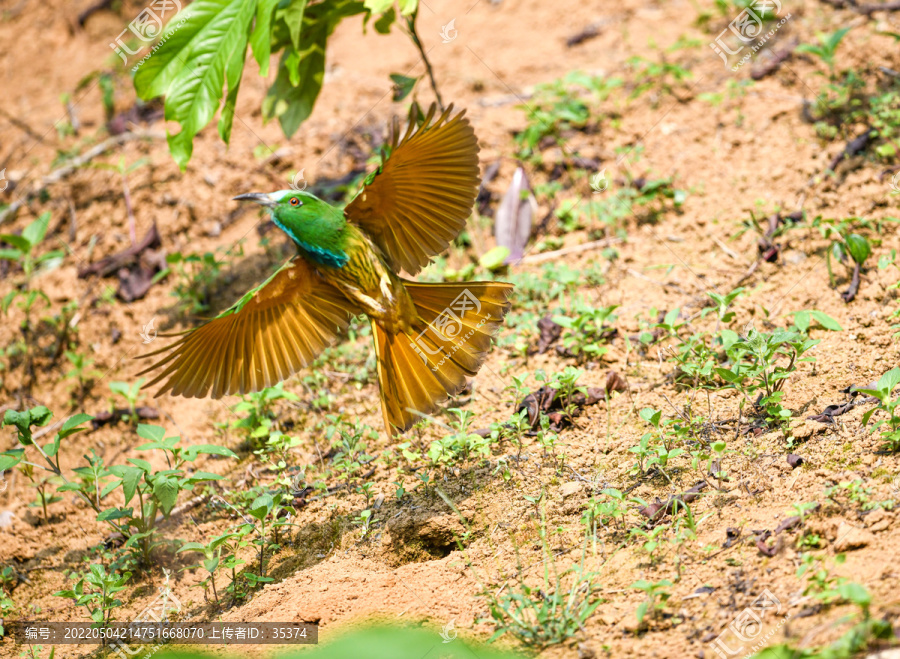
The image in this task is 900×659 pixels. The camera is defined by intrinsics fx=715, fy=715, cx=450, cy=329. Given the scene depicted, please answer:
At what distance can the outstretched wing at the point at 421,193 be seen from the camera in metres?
3.12

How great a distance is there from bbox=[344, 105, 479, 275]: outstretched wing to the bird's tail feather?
262mm

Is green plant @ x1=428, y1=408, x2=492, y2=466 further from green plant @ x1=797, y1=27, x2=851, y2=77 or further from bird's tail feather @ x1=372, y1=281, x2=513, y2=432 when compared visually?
green plant @ x1=797, y1=27, x2=851, y2=77

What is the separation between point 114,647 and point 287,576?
75 centimetres

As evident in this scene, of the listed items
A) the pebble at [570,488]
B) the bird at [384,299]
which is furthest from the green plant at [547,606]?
the bird at [384,299]

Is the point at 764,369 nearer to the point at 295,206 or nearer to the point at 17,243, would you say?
the point at 295,206

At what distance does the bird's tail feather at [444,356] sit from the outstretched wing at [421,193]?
26 cm

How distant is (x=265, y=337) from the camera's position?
354 cm

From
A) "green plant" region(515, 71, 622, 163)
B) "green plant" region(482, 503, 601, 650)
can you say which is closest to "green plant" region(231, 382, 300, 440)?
"green plant" region(482, 503, 601, 650)

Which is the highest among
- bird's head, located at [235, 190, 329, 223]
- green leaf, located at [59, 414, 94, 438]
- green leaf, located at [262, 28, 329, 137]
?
green leaf, located at [262, 28, 329, 137]

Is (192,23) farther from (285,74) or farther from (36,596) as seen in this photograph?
(36,596)

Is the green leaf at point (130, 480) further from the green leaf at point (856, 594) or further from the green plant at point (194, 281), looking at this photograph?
the green leaf at point (856, 594)

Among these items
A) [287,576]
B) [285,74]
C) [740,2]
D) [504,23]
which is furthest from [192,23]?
[740,2]

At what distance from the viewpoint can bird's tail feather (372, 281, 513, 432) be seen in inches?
130

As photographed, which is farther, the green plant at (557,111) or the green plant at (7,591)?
the green plant at (557,111)
